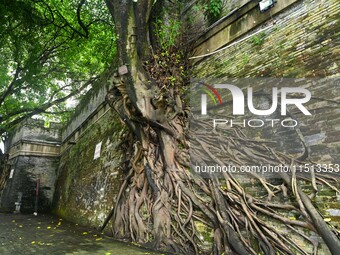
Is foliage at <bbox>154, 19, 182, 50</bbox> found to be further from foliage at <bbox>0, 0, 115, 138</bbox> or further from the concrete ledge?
foliage at <bbox>0, 0, 115, 138</bbox>

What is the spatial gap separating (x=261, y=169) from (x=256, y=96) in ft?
4.07

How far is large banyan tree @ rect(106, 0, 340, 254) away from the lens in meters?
3.09

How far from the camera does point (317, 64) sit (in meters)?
3.61

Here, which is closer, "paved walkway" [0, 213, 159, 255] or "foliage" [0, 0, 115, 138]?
"paved walkway" [0, 213, 159, 255]

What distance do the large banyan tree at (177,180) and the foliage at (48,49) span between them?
3.45 m

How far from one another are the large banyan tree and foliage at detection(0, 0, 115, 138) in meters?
3.45

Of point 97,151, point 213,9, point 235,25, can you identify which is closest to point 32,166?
point 97,151

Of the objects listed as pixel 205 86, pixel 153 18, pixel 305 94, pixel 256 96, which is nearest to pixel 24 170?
pixel 153 18

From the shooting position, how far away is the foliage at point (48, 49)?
27.0 ft

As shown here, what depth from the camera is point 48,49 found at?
406 inches

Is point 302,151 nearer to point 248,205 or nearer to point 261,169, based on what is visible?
point 261,169

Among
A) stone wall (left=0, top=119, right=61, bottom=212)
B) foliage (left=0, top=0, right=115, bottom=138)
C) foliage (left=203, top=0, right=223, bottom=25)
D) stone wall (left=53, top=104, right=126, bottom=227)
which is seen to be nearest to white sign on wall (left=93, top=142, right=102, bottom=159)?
stone wall (left=53, top=104, right=126, bottom=227)

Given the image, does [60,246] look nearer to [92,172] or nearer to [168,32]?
[92,172]

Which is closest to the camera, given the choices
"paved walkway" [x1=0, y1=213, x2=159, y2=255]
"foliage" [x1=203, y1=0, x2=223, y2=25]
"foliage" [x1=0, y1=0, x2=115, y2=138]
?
"paved walkway" [x1=0, y1=213, x2=159, y2=255]
